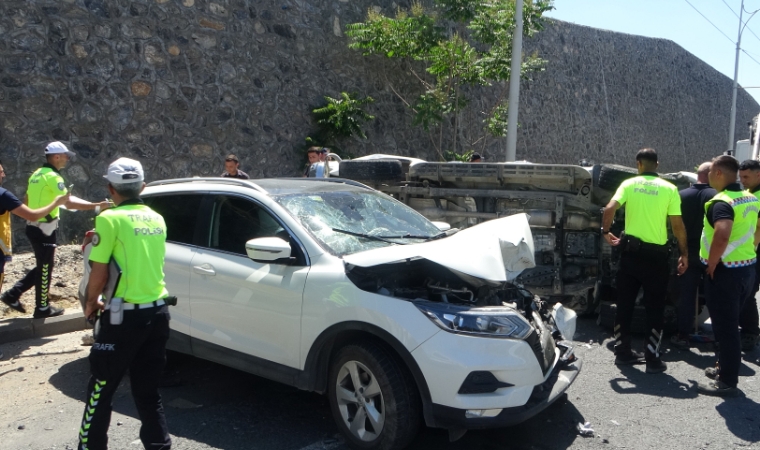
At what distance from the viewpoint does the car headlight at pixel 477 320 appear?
4059mm

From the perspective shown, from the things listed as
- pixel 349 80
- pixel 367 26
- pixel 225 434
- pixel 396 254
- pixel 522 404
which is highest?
pixel 367 26

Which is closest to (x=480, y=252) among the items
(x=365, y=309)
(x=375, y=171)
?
(x=365, y=309)

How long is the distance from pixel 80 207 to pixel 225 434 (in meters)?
Result: 3.37

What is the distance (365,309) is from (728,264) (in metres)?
3.20

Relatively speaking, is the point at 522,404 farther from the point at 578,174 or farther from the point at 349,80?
the point at 349,80

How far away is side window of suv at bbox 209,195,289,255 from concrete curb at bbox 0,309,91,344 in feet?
9.61

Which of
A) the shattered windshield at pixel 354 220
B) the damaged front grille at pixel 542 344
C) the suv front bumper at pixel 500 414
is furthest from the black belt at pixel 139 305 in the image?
the damaged front grille at pixel 542 344

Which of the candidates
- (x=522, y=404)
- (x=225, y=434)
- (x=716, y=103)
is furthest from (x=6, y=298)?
(x=716, y=103)

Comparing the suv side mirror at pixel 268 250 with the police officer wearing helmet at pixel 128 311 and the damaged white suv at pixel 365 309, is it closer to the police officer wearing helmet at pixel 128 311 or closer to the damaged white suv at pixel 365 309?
the damaged white suv at pixel 365 309

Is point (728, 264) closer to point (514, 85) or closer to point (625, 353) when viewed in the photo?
point (625, 353)

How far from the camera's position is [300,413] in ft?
16.5

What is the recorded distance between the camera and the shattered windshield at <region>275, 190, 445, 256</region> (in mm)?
4871

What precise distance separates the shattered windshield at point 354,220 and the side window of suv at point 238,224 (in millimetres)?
180

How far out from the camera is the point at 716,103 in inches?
1383
